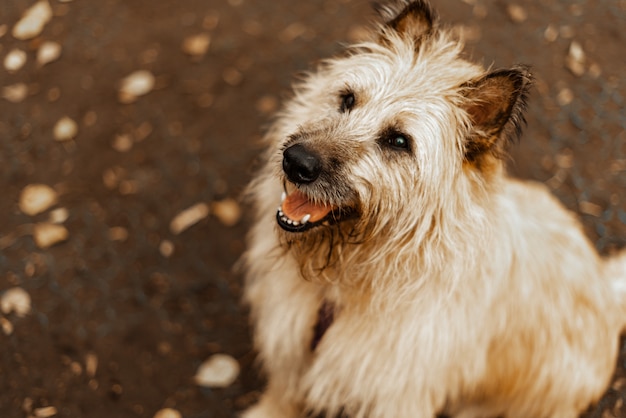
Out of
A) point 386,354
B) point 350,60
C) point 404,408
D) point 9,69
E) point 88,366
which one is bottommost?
point 88,366

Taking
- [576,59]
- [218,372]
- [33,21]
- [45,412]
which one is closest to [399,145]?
[218,372]

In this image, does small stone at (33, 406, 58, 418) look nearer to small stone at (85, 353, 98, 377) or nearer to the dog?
small stone at (85, 353, 98, 377)

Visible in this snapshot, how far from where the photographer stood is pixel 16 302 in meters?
3.21

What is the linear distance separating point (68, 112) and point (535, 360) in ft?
9.93

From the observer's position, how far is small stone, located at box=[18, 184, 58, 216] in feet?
11.5

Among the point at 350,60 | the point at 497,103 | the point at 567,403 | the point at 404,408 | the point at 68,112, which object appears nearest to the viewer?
the point at 497,103

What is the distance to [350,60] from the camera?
2.29m

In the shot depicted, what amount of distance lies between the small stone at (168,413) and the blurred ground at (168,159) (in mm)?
38

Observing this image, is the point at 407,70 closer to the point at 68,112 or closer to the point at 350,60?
the point at 350,60

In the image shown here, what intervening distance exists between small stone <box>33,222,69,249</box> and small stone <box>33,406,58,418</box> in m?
0.91

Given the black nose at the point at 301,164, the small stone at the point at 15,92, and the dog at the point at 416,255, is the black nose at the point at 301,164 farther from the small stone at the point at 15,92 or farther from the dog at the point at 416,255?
the small stone at the point at 15,92

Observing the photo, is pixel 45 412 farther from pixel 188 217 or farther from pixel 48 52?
pixel 48 52

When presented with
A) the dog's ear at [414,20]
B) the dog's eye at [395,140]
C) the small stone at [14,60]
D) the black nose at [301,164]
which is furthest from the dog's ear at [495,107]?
the small stone at [14,60]

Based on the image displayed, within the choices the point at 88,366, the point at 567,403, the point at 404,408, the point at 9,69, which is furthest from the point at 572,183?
the point at 9,69
